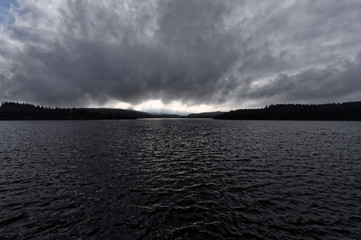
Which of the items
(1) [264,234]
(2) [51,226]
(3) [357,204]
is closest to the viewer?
(1) [264,234]

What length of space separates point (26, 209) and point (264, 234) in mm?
21584

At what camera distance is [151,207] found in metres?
14.8

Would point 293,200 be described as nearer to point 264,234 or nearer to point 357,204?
point 357,204

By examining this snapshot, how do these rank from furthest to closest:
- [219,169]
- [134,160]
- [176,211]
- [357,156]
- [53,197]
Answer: [357,156] → [134,160] → [219,169] → [53,197] → [176,211]

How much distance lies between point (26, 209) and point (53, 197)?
2.32 m

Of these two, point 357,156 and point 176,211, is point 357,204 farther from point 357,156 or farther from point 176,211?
point 357,156

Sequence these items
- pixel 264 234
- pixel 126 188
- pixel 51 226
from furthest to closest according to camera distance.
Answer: pixel 126 188, pixel 51 226, pixel 264 234

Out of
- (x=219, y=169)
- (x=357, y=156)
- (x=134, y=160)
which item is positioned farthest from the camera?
(x=357, y=156)

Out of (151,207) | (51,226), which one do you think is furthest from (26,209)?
(151,207)

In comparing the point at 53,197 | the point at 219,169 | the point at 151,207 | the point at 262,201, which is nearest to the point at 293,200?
A: the point at 262,201

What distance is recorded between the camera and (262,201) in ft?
52.1

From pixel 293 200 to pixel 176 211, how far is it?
12.8m

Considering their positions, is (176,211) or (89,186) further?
(89,186)

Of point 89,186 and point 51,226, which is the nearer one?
point 51,226
